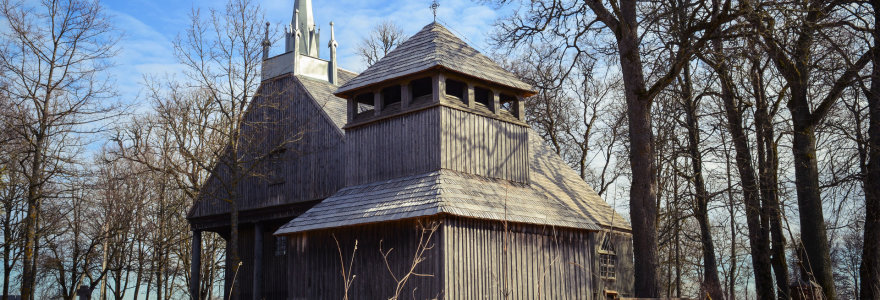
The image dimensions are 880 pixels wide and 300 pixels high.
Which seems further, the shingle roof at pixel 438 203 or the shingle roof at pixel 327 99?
the shingle roof at pixel 327 99

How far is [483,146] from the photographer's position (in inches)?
687

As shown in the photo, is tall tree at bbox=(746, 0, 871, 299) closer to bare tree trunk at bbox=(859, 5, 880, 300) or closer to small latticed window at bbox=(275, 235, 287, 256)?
bare tree trunk at bbox=(859, 5, 880, 300)

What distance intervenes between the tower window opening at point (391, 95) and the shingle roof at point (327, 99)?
2.96 meters

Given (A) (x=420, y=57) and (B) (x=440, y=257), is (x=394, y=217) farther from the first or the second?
(A) (x=420, y=57)

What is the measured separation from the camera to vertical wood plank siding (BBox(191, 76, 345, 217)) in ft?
68.6

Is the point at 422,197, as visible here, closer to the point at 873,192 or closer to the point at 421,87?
the point at 421,87

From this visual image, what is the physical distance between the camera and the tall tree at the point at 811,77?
49.6 feet

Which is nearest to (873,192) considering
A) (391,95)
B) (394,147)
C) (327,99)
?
(394,147)

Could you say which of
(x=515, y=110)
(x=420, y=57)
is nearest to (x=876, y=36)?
(x=515, y=110)

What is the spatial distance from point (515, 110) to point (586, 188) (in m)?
7.96

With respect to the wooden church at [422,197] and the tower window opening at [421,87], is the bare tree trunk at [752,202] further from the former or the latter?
the tower window opening at [421,87]

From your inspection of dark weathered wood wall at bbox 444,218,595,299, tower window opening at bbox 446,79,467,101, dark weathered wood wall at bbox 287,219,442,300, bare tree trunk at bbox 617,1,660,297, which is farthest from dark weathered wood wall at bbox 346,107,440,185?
bare tree trunk at bbox 617,1,660,297

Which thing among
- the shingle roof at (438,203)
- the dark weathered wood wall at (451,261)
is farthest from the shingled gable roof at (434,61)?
the dark weathered wood wall at (451,261)

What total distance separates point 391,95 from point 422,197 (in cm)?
458
